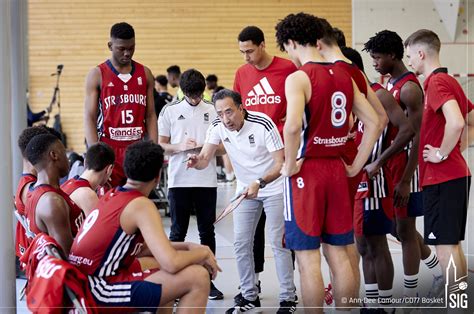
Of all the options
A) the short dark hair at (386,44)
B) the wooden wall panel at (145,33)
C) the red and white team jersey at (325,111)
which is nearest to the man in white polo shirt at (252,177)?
the red and white team jersey at (325,111)

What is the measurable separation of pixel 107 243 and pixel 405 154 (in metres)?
2.45

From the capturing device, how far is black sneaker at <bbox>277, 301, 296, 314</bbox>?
487 cm

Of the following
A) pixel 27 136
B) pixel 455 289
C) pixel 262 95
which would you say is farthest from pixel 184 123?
pixel 455 289

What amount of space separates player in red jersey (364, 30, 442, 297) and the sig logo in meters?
0.37

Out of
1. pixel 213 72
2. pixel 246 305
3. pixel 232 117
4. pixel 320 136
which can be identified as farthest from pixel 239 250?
pixel 213 72

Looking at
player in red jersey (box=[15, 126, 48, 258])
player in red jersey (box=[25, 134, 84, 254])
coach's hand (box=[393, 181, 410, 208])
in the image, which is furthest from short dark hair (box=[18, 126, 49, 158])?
coach's hand (box=[393, 181, 410, 208])

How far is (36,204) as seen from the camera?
3.80 m

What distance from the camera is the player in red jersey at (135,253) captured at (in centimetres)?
341

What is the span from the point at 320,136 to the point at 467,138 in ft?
4.15

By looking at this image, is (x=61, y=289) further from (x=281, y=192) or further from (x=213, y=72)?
(x=213, y=72)

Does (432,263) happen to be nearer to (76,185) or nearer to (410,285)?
(410,285)

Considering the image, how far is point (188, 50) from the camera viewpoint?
16.6 metres

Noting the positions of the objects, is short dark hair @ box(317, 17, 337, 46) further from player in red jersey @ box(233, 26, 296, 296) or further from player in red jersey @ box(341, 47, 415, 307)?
player in red jersey @ box(233, 26, 296, 296)

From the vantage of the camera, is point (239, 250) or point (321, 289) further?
point (239, 250)
